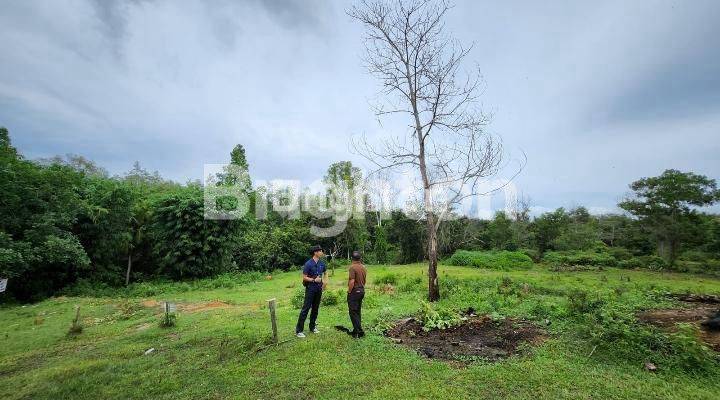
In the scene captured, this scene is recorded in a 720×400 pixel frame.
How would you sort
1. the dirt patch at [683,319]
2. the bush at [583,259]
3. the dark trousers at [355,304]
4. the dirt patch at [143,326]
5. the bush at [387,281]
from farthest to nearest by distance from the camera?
1. the bush at [583,259]
2. the bush at [387,281]
3. the dirt patch at [143,326]
4. the dark trousers at [355,304]
5. the dirt patch at [683,319]

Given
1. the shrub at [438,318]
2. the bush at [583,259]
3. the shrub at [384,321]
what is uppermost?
the shrub at [438,318]

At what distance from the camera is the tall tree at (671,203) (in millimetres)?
26984

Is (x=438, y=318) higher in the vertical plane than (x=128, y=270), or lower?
lower

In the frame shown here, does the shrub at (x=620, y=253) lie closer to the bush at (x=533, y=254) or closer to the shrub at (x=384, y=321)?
the bush at (x=533, y=254)

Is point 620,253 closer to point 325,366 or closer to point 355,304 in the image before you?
point 355,304

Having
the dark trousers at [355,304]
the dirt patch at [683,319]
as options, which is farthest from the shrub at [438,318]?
the dirt patch at [683,319]

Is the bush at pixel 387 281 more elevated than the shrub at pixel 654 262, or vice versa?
the bush at pixel 387 281

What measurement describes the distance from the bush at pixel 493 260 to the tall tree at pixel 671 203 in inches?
401

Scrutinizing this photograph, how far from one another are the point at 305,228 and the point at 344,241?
402 centimetres

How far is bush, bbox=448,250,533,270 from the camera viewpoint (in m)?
27.3

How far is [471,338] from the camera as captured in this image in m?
7.53

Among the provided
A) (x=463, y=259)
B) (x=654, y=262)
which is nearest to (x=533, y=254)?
(x=463, y=259)

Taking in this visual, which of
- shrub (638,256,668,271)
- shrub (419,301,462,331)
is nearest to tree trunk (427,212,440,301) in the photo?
shrub (419,301,462,331)

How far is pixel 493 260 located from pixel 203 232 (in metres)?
20.7
